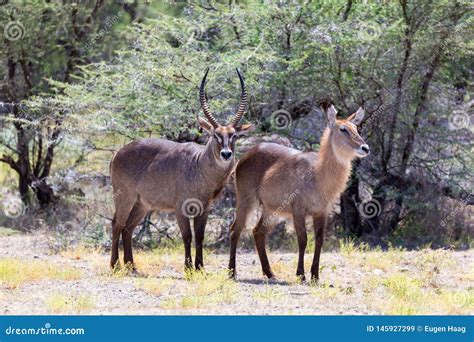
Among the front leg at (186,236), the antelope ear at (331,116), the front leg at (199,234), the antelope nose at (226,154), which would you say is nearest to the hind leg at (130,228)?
the front leg at (186,236)

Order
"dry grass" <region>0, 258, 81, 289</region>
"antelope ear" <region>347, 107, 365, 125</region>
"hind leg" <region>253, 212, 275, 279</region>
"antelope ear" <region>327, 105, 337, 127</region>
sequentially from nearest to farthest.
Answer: "dry grass" <region>0, 258, 81, 289</region>
"antelope ear" <region>327, 105, 337, 127</region>
"antelope ear" <region>347, 107, 365, 125</region>
"hind leg" <region>253, 212, 275, 279</region>

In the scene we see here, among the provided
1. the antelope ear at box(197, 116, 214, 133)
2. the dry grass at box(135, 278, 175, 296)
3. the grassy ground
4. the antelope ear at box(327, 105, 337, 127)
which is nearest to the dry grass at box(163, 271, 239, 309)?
the grassy ground

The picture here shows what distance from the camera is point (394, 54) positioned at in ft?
42.9

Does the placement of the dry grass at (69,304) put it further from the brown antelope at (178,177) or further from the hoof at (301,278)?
the hoof at (301,278)

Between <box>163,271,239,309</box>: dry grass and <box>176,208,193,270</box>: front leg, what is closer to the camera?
<box>163,271,239,309</box>: dry grass

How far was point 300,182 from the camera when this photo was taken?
9.95 m

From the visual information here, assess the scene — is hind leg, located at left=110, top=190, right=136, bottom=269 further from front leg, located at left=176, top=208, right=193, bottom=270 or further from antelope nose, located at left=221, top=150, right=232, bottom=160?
antelope nose, located at left=221, top=150, right=232, bottom=160

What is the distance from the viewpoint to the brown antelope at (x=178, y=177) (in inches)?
402

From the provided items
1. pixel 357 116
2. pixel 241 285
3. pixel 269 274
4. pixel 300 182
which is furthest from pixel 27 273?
pixel 357 116

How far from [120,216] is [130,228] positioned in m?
0.20

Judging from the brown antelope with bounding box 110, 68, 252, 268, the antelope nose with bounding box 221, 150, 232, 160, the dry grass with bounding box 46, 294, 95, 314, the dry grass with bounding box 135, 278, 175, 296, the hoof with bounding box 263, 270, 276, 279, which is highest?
the antelope nose with bounding box 221, 150, 232, 160

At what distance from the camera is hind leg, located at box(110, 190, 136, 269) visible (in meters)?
11.0

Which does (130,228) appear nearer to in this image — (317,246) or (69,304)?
(317,246)

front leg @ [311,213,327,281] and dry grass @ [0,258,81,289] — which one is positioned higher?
front leg @ [311,213,327,281]
